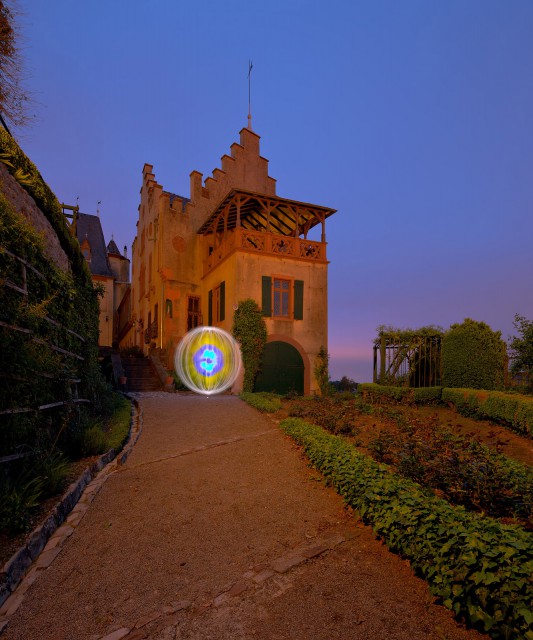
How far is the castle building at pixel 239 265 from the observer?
17.2 metres

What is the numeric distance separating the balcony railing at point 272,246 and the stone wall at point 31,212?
880 cm

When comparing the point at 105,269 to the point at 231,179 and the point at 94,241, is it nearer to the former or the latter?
the point at 94,241

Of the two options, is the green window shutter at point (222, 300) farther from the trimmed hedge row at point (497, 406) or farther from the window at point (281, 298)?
the trimmed hedge row at point (497, 406)

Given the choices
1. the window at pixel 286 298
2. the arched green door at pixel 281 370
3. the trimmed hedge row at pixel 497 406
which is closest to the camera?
the trimmed hedge row at pixel 497 406

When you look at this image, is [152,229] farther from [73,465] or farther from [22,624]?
[22,624]

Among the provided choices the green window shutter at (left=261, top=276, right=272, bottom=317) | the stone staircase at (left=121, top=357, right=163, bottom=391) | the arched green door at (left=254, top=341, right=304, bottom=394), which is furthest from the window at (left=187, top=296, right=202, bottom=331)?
the arched green door at (left=254, top=341, right=304, bottom=394)

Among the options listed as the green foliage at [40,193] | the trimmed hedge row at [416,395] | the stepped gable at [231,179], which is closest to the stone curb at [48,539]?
the green foliage at [40,193]

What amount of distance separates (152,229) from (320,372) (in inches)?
535

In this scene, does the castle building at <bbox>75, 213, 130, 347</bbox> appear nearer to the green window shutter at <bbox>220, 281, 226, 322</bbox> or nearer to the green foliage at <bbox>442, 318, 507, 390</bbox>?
the green window shutter at <bbox>220, 281, 226, 322</bbox>

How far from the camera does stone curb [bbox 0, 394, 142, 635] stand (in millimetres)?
3551

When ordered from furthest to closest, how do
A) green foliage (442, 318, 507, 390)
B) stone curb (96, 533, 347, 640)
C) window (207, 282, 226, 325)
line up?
window (207, 282, 226, 325), green foliage (442, 318, 507, 390), stone curb (96, 533, 347, 640)

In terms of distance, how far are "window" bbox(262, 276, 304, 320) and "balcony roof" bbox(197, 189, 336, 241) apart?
88.7 inches

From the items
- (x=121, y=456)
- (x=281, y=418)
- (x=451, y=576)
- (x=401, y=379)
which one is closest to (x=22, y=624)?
(x=451, y=576)

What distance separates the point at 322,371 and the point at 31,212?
13.3 metres
